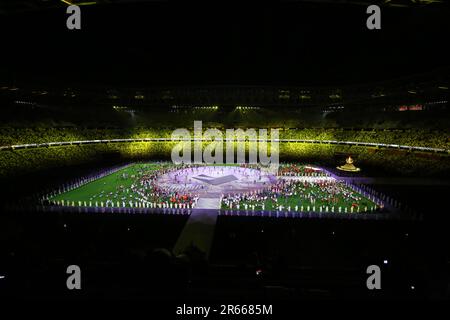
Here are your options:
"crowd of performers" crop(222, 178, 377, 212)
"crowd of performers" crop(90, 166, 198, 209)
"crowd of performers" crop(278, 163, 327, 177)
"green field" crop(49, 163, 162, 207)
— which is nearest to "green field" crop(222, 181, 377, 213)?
"crowd of performers" crop(222, 178, 377, 212)

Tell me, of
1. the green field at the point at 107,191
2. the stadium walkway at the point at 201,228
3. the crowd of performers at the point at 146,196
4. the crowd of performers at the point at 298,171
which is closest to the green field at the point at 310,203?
the stadium walkway at the point at 201,228

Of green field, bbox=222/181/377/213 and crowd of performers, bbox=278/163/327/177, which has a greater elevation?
crowd of performers, bbox=278/163/327/177

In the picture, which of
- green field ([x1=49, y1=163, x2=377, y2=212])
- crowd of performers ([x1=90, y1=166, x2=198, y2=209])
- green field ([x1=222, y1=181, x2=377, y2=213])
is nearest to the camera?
green field ([x1=222, y1=181, x2=377, y2=213])

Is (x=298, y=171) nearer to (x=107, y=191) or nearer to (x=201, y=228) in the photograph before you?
(x=201, y=228)

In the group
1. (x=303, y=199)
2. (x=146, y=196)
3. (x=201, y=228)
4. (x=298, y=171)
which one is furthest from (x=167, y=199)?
(x=298, y=171)

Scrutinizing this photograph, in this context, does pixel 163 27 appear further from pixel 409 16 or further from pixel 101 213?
pixel 409 16

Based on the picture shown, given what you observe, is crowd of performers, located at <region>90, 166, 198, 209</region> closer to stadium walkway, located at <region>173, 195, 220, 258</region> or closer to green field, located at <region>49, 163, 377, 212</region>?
green field, located at <region>49, 163, 377, 212</region>

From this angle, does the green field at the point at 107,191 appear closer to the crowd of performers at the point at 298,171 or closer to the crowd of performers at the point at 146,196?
the crowd of performers at the point at 146,196
